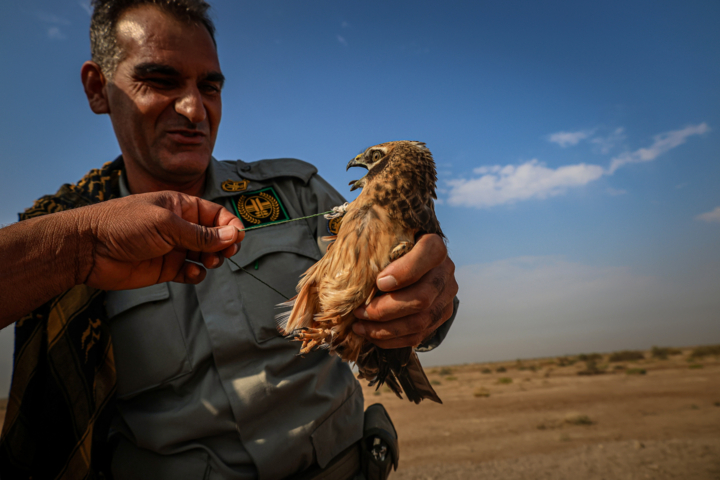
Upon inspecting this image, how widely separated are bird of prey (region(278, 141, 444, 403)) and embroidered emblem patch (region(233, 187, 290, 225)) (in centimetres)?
120

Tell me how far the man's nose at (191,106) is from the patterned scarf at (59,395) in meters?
1.53

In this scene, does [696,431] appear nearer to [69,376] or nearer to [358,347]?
[358,347]

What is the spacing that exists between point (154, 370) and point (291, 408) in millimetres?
1017

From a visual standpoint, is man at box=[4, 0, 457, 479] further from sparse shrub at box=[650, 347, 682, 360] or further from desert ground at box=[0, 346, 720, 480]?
sparse shrub at box=[650, 347, 682, 360]

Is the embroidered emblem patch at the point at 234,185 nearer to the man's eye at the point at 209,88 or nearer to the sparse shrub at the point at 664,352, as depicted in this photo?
the man's eye at the point at 209,88

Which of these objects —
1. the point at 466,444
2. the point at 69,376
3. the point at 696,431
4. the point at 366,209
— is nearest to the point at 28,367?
the point at 69,376

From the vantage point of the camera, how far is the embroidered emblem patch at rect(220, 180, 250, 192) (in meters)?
3.42

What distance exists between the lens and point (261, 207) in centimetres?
332

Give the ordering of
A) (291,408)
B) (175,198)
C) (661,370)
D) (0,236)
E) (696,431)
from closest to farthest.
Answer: (0,236) < (175,198) < (291,408) < (696,431) < (661,370)

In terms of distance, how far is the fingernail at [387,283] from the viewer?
6.15 ft

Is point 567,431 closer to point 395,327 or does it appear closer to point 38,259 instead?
point 395,327

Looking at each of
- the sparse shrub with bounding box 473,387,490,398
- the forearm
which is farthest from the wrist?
the sparse shrub with bounding box 473,387,490,398

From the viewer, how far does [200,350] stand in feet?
9.08

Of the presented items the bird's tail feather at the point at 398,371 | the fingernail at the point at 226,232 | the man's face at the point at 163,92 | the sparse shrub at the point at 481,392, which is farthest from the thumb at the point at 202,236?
the sparse shrub at the point at 481,392
